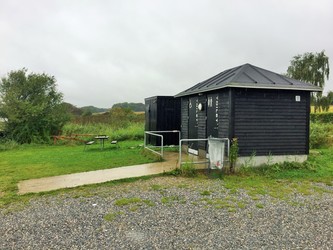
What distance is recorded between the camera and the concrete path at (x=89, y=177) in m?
5.75

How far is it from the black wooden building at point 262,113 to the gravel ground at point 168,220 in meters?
2.29

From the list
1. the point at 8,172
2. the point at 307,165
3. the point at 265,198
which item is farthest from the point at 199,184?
the point at 8,172

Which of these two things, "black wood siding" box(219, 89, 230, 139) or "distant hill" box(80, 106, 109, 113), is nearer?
"black wood siding" box(219, 89, 230, 139)

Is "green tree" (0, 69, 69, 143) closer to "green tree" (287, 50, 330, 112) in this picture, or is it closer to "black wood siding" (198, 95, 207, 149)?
"black wood siding" (198, 95, 207, 149)

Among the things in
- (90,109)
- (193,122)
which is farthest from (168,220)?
(90,109)

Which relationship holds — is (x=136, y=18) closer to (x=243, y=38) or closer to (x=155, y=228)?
(x=243, y=38)

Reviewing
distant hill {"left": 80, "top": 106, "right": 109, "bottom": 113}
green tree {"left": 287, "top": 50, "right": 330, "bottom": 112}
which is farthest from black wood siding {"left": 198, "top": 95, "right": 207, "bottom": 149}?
green tree {"left": 287, "top": 50, "right": 330, "bottom": 112}

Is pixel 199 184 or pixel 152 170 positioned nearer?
pixel 199 184

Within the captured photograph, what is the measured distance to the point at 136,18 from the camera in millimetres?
15203

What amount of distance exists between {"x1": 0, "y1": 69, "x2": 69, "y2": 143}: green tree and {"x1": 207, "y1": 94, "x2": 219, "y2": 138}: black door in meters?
10.5

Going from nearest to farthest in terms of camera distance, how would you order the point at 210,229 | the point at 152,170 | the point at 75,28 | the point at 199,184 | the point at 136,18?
the point at 210,229 → the point at 199,184 → the point at 152,170 → the point at 136,18 → the point at 75,28

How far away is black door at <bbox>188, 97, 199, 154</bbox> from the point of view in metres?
9.59

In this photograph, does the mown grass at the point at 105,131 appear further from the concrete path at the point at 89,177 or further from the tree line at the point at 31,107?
the concrete path at the point at 89,177

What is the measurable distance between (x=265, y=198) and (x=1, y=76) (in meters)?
15.9
